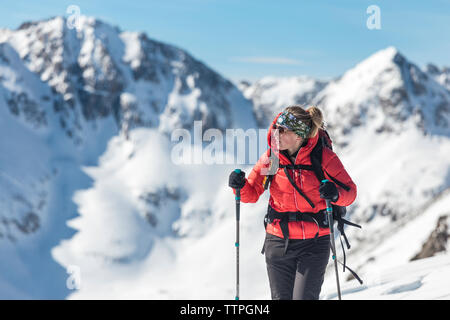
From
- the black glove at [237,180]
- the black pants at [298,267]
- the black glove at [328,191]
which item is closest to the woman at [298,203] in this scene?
the black pants at [298,267]

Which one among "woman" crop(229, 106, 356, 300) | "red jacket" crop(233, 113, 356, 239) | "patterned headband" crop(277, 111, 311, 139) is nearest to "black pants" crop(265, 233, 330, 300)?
"woman" crop(229, 106, 356, 300)

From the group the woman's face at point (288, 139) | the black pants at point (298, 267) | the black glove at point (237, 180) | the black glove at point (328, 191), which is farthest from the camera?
the black glove at point (237, 180)

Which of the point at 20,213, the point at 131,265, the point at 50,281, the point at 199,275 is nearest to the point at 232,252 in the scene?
Result: the point at 199,275

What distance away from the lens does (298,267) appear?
5656 mm

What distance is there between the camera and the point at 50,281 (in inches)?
6097

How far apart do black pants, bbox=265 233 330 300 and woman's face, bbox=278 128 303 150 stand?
4.23 feet

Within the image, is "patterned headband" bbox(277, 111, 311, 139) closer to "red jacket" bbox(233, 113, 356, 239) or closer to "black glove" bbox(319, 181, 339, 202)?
"red jacket" bbox(233, 113, 356, 239)

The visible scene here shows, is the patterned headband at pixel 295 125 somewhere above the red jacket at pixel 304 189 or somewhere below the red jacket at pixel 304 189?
above

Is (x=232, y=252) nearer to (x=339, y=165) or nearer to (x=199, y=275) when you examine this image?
(x=199, y=275)

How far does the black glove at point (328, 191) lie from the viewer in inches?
209

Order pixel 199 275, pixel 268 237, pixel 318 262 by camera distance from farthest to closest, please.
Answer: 1. pixel 199 275
2. pixel 268 237
3. pixel 318 262

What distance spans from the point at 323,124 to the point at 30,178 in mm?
200700

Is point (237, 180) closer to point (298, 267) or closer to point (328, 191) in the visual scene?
point (328, 191)

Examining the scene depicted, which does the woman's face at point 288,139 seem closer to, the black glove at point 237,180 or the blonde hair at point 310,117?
the blonde hair at point 310,117
